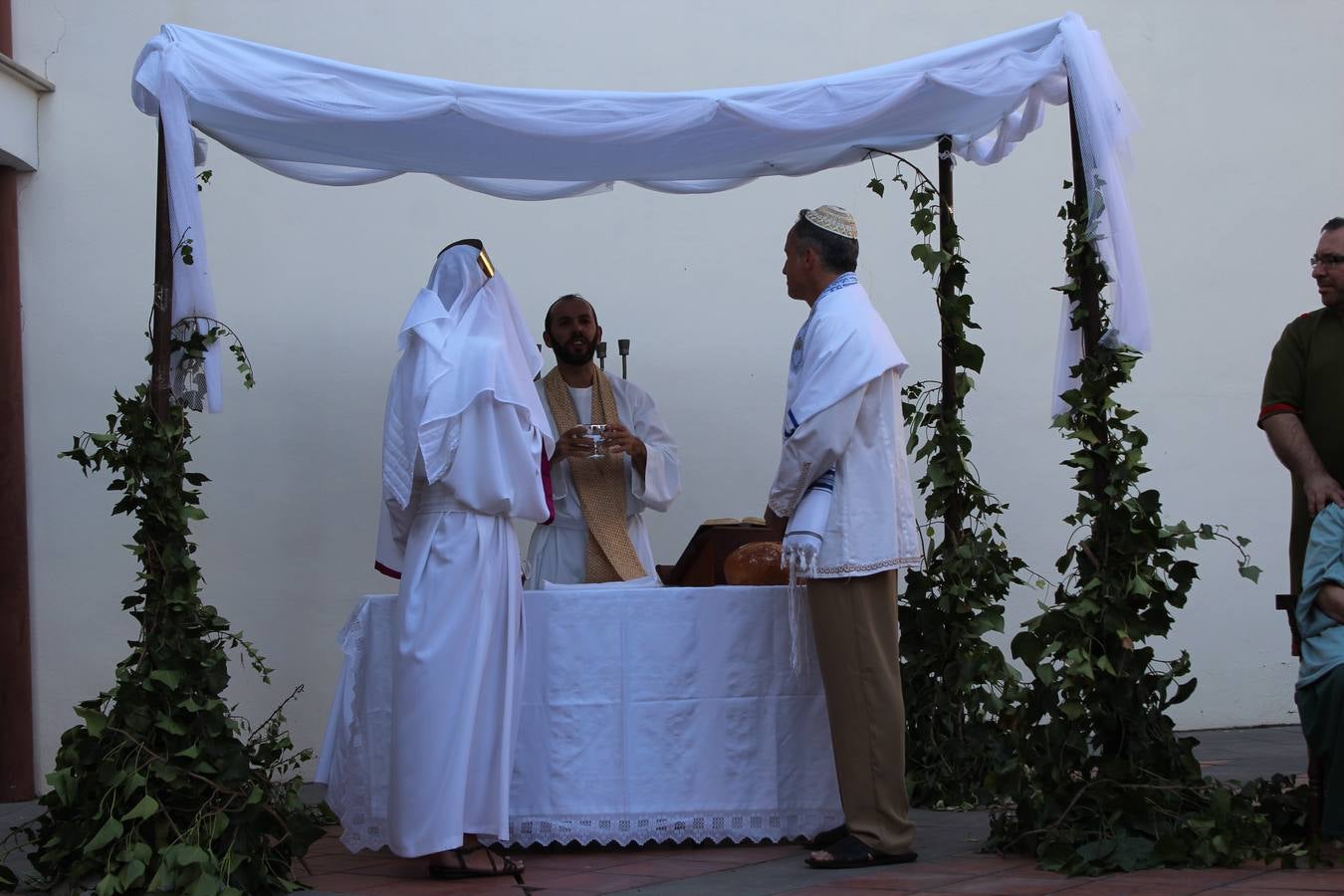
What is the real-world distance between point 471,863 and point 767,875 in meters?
0.84

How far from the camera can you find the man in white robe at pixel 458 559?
167 inches

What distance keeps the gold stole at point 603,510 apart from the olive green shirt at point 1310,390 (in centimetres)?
219

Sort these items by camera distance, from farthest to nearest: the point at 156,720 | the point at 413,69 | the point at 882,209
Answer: the point at 882,209, the point at 413,69, the point at 156,720

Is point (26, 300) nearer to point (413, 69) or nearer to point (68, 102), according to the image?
point (68, 102)

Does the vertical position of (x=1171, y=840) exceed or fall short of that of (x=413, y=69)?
it falls short

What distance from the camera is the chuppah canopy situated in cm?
423

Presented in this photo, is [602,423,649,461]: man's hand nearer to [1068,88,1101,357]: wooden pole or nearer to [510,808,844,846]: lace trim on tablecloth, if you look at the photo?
[510,808,844,846]: lace trim on tablecloth

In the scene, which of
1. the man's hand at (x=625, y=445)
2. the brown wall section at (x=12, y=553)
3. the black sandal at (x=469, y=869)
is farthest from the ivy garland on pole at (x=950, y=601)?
the brown wall section at (x=12, y=553)

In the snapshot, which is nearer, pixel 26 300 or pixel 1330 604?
pixel 1330 604

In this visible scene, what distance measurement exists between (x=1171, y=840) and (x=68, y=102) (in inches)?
196

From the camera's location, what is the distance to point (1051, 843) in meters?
4.14

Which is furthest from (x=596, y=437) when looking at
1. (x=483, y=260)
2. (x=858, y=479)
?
(x=858, y=479)

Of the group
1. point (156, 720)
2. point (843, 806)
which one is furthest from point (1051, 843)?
point (156, 720)

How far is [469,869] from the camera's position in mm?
4262
